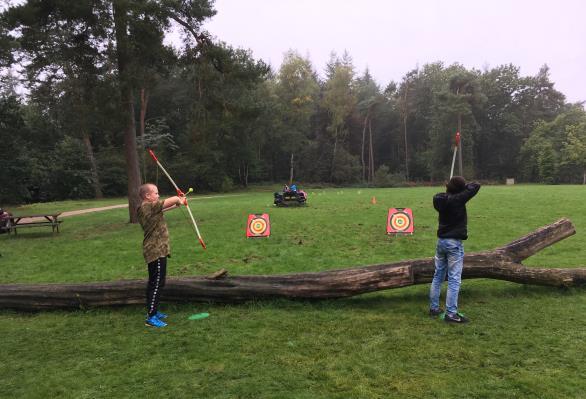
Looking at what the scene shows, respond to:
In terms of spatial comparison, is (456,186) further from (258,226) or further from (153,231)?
(258,226)

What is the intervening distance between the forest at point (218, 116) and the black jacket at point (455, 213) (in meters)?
12.5

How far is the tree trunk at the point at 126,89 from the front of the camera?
1328 centimetres

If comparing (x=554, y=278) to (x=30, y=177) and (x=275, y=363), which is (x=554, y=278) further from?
(x=30, y=177)

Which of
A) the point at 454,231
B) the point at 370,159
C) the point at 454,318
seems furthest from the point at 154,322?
the point at 370,159

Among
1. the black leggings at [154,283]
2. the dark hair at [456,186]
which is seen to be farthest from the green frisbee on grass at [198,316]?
the dark hair at [456,186]

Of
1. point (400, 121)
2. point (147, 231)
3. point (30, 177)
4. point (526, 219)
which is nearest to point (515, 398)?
point (147, 231)

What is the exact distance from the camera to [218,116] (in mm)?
16891

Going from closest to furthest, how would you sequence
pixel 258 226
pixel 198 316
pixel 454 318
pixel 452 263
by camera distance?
pixel 454 318 → pixel 452 263 → pixel 198 316 → pixel 258 226

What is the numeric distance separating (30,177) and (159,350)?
3523cm

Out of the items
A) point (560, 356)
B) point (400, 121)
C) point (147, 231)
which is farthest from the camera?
point (400, 121)

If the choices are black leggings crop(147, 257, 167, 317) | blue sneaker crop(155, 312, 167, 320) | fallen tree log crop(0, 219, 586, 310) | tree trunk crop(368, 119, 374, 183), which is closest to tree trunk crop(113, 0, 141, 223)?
fallen tree log crop(0, 219, 586, 310)

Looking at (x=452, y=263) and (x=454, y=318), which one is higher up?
(x=452, y=263)

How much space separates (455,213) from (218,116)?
44.3 ft

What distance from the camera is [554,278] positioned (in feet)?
19.7
